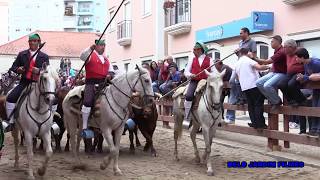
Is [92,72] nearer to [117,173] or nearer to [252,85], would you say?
[117,173]

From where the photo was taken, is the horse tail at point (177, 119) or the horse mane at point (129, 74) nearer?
the horse mane at point (129, 74)

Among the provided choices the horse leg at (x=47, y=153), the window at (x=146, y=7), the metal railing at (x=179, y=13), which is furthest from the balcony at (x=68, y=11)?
the horse leg at (x=47, y=153)

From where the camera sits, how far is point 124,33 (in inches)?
1228

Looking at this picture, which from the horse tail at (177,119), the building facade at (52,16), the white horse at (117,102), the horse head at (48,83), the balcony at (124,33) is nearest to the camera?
the horse head at (48,83)

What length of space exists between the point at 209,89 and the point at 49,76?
120 inches

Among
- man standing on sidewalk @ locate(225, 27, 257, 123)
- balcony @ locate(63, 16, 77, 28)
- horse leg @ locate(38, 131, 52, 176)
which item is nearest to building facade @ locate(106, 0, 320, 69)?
man standing on sidewalk @ locate(225, 27, 257, 123)

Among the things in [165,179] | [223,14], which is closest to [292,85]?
[165,179]

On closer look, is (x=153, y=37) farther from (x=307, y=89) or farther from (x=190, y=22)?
A: (x=307, y=89)

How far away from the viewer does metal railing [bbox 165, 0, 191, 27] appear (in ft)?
75.7

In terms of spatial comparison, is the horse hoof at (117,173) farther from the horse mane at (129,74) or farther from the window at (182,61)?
the window at (182,61)

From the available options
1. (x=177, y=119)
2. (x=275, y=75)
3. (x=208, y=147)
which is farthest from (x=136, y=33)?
(x=208, y=147)

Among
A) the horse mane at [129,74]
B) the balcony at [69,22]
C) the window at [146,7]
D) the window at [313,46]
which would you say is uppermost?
the balcony at [69,22]

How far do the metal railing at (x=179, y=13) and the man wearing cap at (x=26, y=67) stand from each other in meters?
14.5

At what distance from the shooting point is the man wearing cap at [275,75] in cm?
999
